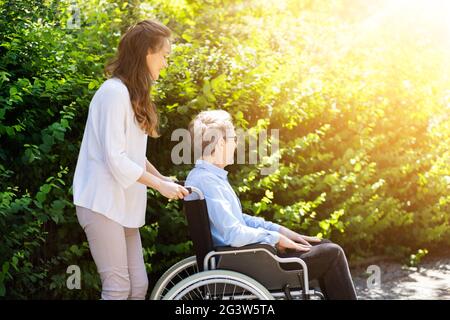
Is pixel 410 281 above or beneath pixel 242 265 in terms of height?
beneath

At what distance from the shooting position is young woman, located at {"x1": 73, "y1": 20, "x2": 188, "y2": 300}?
359cm

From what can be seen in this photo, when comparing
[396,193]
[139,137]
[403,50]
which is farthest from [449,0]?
[139,137]

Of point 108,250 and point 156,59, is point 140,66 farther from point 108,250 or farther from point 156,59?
point 108,250

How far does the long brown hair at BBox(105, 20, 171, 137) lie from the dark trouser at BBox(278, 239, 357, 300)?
973mm

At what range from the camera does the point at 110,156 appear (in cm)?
355

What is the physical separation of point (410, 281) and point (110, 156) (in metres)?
3.94

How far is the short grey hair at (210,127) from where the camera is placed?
4.10m

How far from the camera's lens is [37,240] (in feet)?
15.9

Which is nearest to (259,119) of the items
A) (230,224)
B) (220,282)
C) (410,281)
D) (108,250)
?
(410,281)

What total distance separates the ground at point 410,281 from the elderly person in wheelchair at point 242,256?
2267mm

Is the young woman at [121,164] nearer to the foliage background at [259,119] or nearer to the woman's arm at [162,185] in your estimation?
the woman's arm at [162,185]

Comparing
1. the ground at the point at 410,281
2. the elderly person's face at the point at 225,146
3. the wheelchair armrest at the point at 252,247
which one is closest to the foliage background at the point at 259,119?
the ground at the point at 410,281

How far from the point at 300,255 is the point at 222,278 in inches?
18.8

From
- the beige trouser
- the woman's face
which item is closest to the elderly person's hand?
the beige trouser
